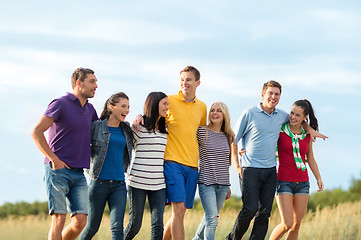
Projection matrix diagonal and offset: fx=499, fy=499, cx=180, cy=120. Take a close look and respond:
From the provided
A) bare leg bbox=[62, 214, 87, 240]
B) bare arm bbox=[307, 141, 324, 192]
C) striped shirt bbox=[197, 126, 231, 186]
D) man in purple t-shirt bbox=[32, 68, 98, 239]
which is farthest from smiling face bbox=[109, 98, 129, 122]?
bare arm bbox=[307, 141, 324, 192]

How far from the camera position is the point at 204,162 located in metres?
7.32

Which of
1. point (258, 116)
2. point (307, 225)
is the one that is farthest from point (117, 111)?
point (307, 225)

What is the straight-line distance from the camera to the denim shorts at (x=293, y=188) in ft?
25.0

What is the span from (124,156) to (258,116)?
217 cm

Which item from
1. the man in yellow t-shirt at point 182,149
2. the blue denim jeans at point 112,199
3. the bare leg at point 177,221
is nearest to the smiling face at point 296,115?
the man in yellow t-shirt at point 182,149

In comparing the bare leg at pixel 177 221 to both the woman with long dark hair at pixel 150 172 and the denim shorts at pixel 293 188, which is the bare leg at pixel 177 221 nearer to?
the woman with long dark hair at pixel 150 172

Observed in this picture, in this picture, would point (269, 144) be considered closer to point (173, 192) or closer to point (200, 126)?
point (200, 126)

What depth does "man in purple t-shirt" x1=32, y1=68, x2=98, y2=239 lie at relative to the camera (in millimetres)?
6262

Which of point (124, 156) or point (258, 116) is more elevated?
point (258, 116)

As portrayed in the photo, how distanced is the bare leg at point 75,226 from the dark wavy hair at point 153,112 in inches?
58.3

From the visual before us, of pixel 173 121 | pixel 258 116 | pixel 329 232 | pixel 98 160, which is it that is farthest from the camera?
pixel 329 232

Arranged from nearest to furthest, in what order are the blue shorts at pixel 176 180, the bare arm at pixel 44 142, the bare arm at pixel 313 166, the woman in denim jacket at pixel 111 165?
1. the bare arm at pixel 44 142
2. the woman in denim jacket at pixel 111 165
3. the blue shorts at pixel 176 180
4. the bare arm at pixel 313 166

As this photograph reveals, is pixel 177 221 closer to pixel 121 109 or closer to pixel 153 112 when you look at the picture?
pixel 153 112

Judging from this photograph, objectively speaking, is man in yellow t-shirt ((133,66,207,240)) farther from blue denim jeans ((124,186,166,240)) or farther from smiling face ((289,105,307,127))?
smiling face ((289,105,307,127))
